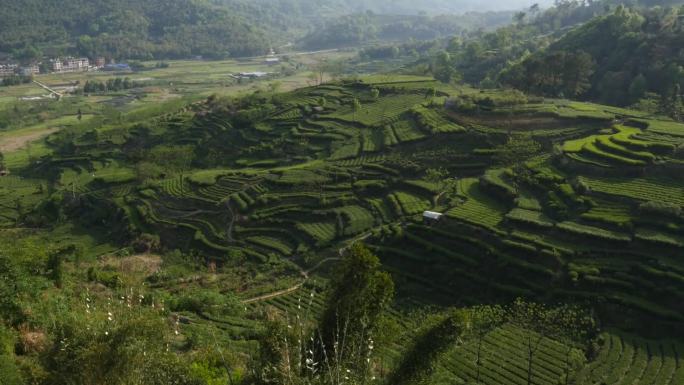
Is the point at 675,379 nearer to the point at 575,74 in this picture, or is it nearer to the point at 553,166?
the point at 553,166

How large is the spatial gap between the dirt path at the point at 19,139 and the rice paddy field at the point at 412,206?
11023mm

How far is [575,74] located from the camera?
64250 millimetres

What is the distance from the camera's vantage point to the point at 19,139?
87.0 metres

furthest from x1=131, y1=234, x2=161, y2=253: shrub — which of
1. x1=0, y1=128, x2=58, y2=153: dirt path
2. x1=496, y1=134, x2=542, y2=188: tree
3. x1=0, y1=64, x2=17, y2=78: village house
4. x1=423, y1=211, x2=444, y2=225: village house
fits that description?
x1=0, y1=64, x2=17, y2=78: village house

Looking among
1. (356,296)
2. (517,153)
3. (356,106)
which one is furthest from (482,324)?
(356,106)

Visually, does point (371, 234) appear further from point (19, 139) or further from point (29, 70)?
point (29, 70)

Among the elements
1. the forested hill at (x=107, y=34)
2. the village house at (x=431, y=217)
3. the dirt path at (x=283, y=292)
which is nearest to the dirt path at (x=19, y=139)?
the dirt path at (x=283, y=292)

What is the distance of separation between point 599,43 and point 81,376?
85226mm

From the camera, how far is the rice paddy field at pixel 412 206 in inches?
1203

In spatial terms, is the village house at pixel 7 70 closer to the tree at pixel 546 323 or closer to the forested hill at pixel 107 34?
the forested hill at pixel 107 34

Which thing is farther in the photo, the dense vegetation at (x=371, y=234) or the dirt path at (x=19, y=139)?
the dirt path at (x=19, y=139)

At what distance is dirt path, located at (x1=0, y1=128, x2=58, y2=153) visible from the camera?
82.7 metres

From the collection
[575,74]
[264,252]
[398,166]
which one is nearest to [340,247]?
[264,252]

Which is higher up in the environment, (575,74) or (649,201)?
(575,74)
